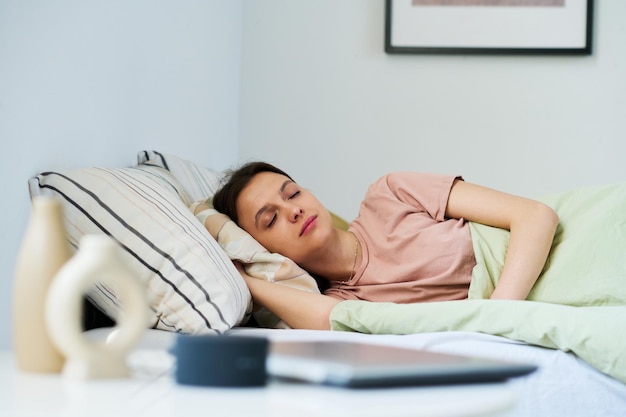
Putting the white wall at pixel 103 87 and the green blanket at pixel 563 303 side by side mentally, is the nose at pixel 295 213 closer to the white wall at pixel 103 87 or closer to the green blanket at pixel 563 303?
the green blanket at pixel 563 303

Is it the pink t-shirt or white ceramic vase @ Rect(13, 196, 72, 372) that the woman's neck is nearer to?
the pink t-shirt

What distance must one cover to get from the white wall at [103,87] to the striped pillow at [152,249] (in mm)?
87

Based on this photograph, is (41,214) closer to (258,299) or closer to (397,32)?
(258,299)

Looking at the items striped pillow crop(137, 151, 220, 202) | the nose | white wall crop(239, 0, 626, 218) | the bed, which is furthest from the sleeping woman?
white wall crop(239, 0, 626, 218)

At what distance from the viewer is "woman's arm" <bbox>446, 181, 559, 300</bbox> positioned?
165 cm

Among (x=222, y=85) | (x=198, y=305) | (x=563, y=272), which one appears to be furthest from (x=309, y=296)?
(x=222, y=85)

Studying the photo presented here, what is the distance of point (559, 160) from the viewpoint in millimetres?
2805

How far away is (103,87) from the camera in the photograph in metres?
1.71

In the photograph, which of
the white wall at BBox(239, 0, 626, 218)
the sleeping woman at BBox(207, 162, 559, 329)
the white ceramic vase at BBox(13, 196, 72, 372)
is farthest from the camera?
the white wall at BBox(239, 0, 626, 218)

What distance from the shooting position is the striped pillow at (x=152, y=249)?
4.49 feet

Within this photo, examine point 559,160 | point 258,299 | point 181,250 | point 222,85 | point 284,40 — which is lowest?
point 258,299

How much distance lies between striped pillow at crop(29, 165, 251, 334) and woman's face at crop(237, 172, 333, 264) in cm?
33

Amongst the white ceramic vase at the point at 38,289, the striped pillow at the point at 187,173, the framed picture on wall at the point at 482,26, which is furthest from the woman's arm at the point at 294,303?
the framed picture on wall at the point at 482,26

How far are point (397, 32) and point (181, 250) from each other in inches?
64.9
